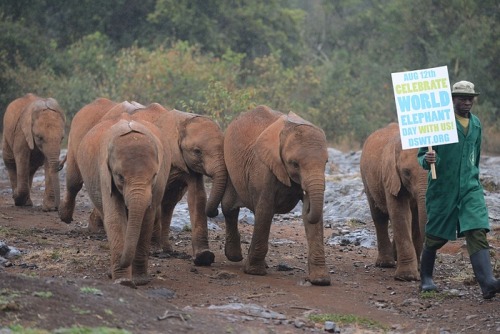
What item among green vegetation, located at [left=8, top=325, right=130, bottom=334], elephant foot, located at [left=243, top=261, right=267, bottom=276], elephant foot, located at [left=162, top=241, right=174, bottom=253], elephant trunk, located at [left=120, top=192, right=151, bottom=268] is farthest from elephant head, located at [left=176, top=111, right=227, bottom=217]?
green vegetation, located at [left=8, top=325, right=130, bottom=334]

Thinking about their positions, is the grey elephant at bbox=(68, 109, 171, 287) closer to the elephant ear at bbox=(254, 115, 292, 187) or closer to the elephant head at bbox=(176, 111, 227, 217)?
the elephant ear at bbox=(254, 115, 292, 187)

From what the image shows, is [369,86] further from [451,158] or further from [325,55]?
[451,158]

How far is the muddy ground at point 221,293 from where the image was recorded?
9.19 metres

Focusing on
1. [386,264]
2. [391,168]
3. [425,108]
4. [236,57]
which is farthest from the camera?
[236,57]

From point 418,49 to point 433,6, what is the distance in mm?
1541

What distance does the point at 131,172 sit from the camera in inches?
443

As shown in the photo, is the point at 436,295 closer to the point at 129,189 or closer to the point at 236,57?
the point at 129,189

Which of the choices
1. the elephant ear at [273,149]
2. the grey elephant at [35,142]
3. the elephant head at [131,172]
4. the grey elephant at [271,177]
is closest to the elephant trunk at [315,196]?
the grey elephant at [271,177]

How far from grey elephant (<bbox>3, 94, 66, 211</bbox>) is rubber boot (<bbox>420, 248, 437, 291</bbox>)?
803 centimetres

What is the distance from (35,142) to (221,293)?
8154 millimetres

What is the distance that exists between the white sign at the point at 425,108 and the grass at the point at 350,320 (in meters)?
1.78

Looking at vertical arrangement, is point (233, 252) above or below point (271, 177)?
below

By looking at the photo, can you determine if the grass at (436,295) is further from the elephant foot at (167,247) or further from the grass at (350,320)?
the elephant foot at (167,247)

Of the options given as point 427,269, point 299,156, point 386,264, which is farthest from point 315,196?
point 386,264
